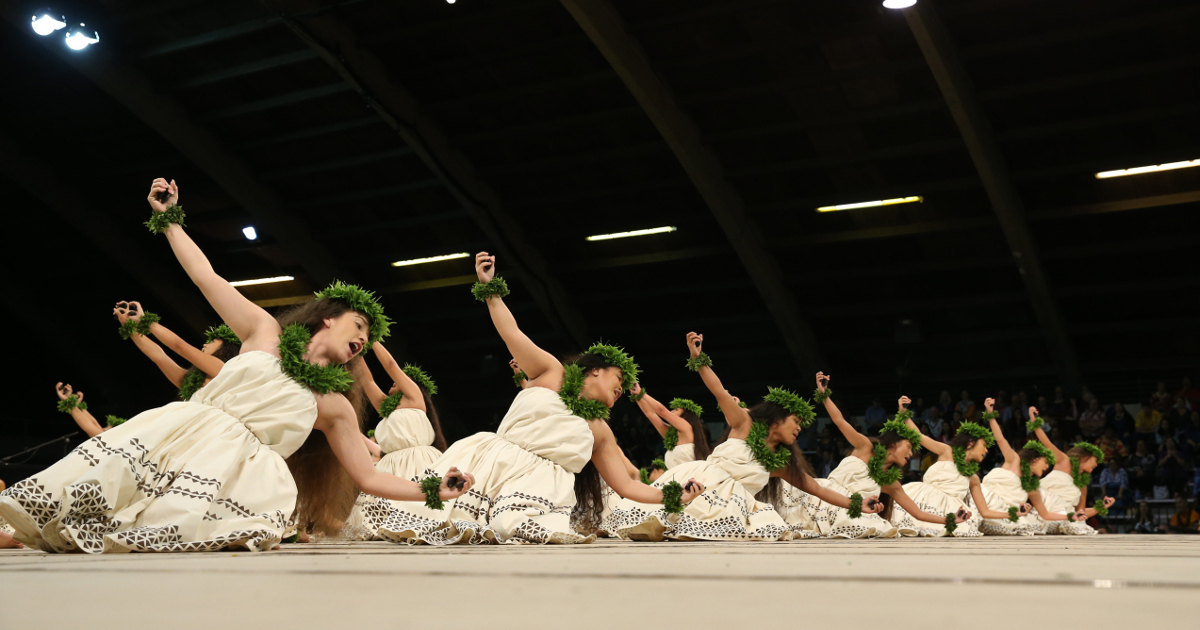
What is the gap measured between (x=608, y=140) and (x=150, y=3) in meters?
6.25

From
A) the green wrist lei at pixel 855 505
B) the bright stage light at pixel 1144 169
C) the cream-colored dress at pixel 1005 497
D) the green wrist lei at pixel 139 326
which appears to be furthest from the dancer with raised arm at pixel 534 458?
the bright stage light at pixel 1144 169

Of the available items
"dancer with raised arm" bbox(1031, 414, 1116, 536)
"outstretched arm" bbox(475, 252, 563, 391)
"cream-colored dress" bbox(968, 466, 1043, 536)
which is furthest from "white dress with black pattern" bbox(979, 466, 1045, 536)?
"outstretched arm" bbox(475, 252, 563, 391)

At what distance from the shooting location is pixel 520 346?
4.29 m

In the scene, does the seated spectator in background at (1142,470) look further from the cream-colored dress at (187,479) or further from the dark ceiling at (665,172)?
the cream-colored dress at (187,479)

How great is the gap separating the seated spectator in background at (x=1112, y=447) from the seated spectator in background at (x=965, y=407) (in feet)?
5.76

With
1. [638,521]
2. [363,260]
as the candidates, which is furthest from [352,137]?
[638,521]

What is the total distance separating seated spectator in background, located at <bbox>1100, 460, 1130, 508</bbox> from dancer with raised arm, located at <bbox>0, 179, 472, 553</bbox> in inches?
475

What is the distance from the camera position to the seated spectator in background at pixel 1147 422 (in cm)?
1285

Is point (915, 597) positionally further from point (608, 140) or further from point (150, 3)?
point (150, 3)

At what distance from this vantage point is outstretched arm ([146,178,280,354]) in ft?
10.6

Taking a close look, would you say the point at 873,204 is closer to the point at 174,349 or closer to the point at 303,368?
the point at 174,349

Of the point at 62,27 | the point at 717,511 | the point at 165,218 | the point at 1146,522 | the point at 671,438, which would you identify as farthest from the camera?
the point at 1146,522

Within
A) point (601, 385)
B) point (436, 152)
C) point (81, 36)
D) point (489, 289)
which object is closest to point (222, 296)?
point (489, 289)

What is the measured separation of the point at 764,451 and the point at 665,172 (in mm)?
7514
